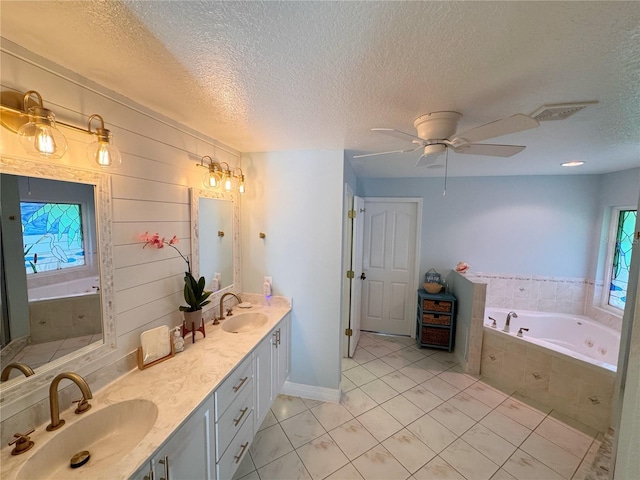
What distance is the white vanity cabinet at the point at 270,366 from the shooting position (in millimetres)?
1775

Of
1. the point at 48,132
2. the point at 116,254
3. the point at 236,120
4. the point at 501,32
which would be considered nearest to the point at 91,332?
the point at 116,254

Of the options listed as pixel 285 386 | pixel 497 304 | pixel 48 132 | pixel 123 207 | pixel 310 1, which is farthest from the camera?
pixel 497 304

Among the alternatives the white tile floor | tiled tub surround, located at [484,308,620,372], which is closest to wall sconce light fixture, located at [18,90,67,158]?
the white tile floor

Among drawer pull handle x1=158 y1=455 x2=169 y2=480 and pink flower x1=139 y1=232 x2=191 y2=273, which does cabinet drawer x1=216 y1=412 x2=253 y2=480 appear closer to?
drawer pull handle x1=158 y1=455 x2=169 y2=480

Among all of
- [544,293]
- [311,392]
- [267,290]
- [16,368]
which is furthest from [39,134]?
[544,293]

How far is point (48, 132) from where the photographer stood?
3.07ft

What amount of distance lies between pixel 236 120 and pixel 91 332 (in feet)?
4.65

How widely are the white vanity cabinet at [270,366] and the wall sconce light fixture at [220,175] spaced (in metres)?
1.26

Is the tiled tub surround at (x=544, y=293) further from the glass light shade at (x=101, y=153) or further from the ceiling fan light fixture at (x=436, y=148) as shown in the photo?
the glass light shade at (x=101, y=153)

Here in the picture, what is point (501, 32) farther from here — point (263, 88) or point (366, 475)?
point (366, 475)

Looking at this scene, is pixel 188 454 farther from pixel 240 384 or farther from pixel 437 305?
pixel 437 305

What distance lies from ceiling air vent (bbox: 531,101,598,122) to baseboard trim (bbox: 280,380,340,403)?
2.58 m

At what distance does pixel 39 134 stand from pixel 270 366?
1.86 meters

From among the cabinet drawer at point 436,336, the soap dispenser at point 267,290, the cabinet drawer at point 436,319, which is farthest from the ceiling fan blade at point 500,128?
the cabinet drawer at point 436,336
